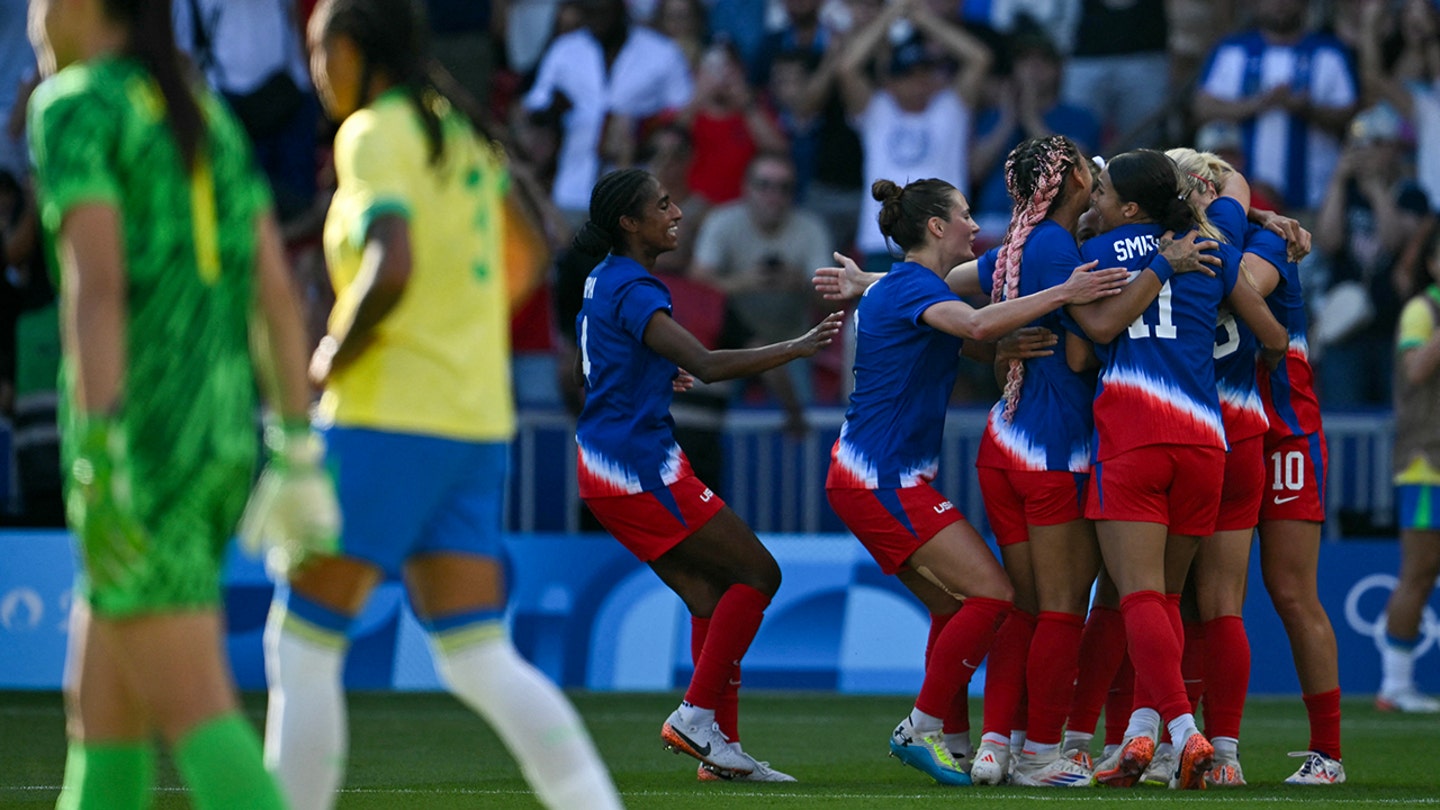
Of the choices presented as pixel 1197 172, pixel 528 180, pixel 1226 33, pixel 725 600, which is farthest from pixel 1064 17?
pixel 725 600

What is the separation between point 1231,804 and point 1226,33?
9.57m

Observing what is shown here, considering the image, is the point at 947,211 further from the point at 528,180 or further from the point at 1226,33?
the point at 1226,33

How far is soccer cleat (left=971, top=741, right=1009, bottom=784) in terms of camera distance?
7.16 m

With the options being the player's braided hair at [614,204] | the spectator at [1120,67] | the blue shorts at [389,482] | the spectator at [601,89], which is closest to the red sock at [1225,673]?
the player's braided hair at [614,204]

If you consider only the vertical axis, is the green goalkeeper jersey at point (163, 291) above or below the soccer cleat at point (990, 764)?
above

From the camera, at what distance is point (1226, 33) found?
14.8 m

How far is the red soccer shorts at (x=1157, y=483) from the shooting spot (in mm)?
6898

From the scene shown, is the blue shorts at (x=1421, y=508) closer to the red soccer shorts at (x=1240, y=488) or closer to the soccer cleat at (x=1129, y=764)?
the red soccer shorts at (x=1240, y=488)

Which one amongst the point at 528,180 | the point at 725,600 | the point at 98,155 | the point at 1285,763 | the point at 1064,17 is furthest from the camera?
the point at 1064,17

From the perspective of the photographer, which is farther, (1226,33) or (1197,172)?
(1226,33)

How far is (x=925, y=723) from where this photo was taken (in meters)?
7.23

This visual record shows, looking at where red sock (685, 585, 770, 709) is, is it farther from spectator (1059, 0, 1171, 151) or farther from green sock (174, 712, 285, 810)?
spectator (1059, 0, 1171, 151)

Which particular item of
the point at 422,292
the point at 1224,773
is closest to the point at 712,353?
the point at 1224,773

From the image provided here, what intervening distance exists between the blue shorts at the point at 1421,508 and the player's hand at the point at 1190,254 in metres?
4.53
